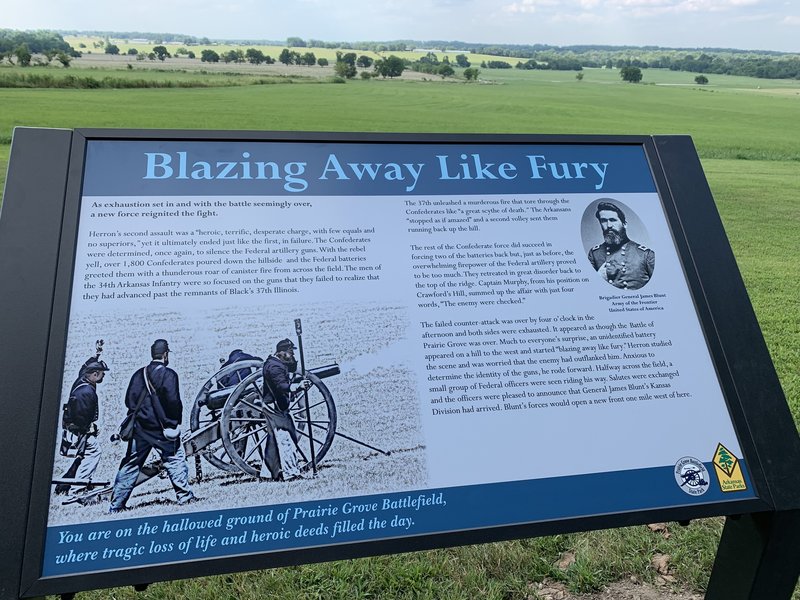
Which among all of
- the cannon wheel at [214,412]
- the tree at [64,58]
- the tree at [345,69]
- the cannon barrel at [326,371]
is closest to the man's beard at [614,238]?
the cannon barrel at [326,371]

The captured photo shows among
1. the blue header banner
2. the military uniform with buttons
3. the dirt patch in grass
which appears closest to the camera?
the blue header banner

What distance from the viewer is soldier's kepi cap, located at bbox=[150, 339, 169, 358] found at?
1.15 m

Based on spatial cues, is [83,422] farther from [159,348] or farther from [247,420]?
[247,420]

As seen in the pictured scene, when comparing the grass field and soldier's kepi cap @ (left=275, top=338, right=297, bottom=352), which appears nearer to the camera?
soldier's kepi cap @ (left=275, top=338, right=297, bottom=352)

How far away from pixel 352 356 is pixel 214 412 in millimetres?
287

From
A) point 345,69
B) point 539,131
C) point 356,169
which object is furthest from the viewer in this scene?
point 345,69

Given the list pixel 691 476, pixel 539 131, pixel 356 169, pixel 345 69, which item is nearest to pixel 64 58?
pixel 345 69

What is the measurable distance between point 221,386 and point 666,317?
1.01 metres

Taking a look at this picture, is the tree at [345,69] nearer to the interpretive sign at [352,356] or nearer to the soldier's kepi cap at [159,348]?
the interpretive sign at [352,356]

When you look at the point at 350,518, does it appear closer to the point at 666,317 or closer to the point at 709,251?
the point at 666,317

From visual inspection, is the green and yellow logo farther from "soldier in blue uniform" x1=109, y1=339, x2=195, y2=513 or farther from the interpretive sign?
"soldier in blue uniform" x1=109, y1=339, x2=195, y2=513

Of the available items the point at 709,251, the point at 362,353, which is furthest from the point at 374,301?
the point at 709,251

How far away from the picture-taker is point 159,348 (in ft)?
3.79

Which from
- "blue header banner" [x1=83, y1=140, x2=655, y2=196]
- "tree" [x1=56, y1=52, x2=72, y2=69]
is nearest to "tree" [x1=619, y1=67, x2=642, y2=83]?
"tree" [x1=56, y1=52, x2=72, y2=69]
